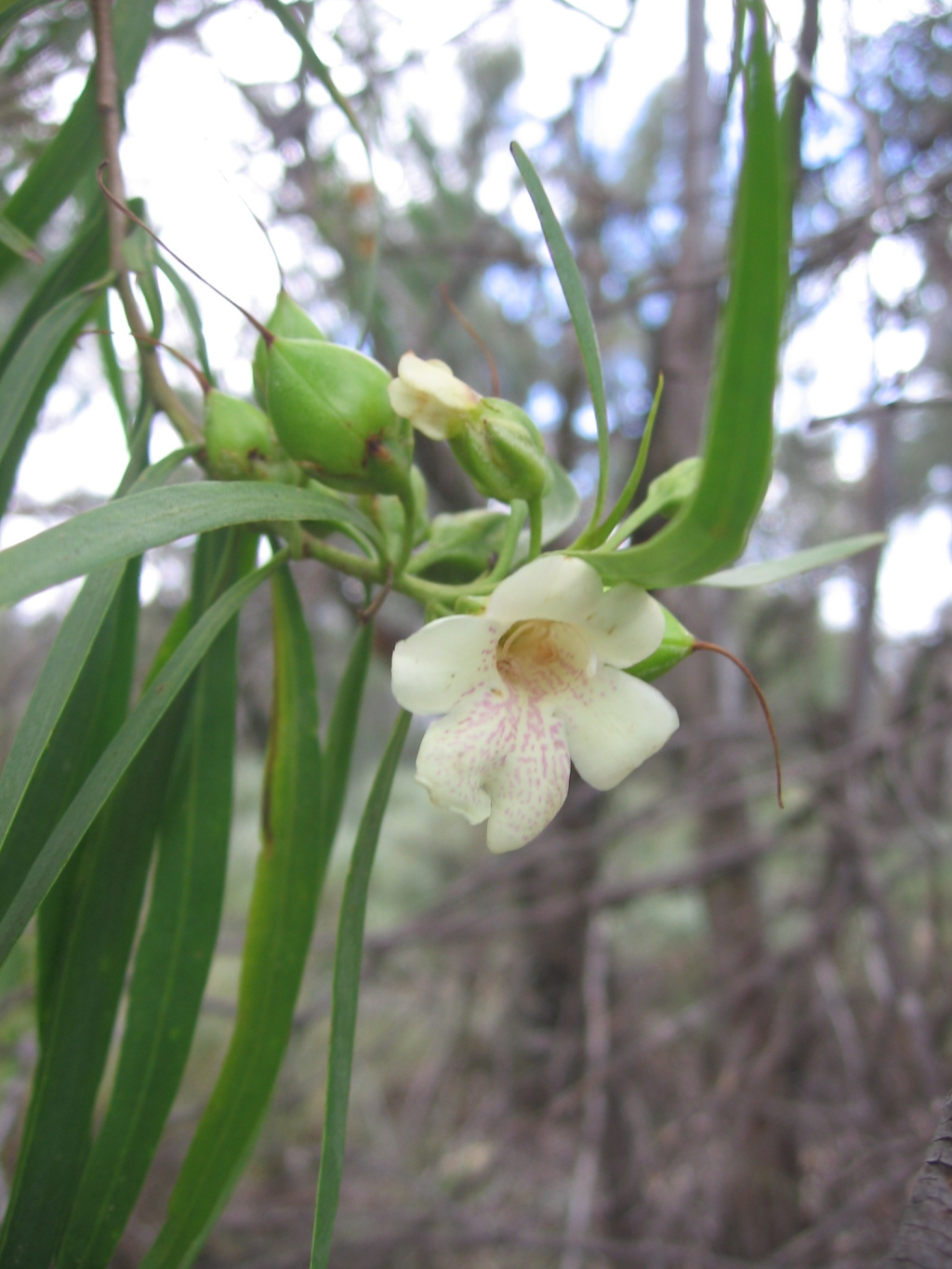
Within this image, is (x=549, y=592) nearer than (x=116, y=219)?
Yes

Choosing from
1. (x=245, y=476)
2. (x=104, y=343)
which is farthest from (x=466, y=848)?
(x=245, y=476)

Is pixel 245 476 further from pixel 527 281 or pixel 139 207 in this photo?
pixel 527 281

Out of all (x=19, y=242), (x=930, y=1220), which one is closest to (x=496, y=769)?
(x=930, y=1220)

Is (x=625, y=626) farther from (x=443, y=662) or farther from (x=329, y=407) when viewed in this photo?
(x=329, y=407)

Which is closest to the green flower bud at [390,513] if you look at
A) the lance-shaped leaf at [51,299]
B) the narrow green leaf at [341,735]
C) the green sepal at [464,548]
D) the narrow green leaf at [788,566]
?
the green sepal at [464,548]

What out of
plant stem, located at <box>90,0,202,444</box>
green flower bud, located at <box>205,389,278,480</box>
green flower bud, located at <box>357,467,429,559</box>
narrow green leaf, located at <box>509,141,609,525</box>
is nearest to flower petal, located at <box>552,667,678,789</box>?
narrow green leaf, located at <box>509,141,609,525</box>

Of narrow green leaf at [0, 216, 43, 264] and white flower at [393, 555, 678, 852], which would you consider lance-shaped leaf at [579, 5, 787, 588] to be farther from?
narrow green leaf at [0, 216, 43, 264]

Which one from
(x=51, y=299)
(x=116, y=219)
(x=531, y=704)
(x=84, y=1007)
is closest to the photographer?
(x=531, y=704)
